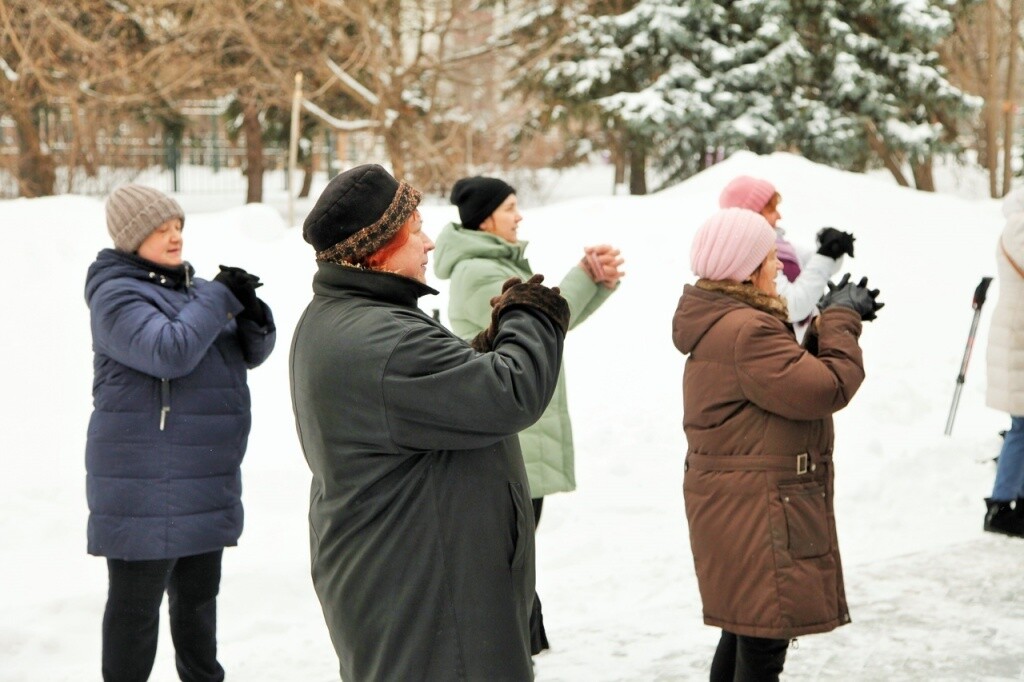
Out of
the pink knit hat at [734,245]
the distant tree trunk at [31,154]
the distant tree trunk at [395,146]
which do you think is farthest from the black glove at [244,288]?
the distant tree trunk at [31,154]

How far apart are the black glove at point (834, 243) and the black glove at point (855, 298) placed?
1.06 meters

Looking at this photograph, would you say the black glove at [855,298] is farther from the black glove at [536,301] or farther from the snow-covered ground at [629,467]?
the snow-covered ground at [629,467]

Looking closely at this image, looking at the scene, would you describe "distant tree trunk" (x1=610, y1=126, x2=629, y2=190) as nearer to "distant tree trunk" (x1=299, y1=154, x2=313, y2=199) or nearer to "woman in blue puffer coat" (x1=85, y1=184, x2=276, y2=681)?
"distant tree trunk" (x1=299, y1=154, x2=313, y2=199)

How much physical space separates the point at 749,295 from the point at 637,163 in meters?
16.7

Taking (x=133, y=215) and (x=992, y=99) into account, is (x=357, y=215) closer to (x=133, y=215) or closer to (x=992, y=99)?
(x=133, y=215)

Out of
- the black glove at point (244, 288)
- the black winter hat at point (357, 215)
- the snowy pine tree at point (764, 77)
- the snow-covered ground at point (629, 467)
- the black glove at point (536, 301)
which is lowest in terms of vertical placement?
the snow-covered ground at point (629, 467)

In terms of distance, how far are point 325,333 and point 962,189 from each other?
93.0 ft

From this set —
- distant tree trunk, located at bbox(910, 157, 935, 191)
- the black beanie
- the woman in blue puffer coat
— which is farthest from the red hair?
distant tree trunk, located at bbox(910, 157, 935, 191)

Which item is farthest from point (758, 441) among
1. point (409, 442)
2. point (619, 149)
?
point (619, 149)

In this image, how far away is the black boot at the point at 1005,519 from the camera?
6.39 m

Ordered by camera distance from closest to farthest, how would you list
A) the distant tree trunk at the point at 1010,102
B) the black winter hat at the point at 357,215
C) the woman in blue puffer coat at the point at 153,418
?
the black winter hat at the point at 357,215 → the woman in blue puffer coat at the point at 153,418 → the distant tree trunk at the point at 1010,102

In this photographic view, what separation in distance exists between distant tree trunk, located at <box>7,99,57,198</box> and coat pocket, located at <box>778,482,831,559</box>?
674 inches

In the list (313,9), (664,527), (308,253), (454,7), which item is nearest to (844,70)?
(454,7)

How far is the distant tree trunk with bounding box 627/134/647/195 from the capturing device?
62.8 ft
